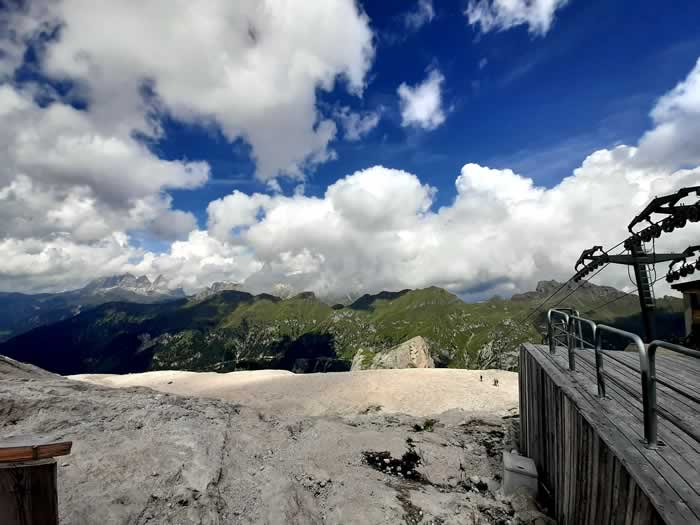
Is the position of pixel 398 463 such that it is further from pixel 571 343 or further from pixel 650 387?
pixel 650 387

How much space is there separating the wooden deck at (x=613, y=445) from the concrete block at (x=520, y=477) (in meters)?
0.26

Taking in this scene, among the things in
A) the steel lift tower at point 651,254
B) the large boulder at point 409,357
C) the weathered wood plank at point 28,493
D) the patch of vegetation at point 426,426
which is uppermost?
the steel lift tower at point 651,254

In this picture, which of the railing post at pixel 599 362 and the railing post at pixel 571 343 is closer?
the railing post at pixel 599 362

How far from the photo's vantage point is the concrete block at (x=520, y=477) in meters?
8.13

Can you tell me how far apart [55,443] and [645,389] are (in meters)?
6.34

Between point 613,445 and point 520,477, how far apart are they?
435 cm

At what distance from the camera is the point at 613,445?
4.71 meters

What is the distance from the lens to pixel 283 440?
11422mm

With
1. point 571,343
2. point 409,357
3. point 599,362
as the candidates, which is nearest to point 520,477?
point 571,343

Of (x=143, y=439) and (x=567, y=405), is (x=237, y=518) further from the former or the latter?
(x=567, y=405)

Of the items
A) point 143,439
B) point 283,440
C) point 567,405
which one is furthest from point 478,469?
point 143,439

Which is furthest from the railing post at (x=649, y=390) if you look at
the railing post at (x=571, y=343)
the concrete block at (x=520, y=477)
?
the concrete block at (x=520, y=477)

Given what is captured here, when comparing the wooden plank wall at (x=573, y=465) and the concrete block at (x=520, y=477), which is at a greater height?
the wooden plank wall at (x=573, y=465)

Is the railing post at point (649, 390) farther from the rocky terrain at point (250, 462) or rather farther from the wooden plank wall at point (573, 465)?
the rocky terrain at point (250, 462)
